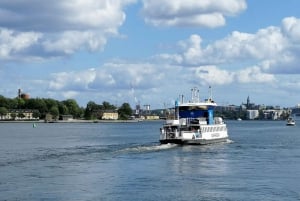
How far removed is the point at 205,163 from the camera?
3214 inches

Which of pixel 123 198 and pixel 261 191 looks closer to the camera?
pixel 123 198

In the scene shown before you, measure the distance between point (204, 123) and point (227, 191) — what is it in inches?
2474

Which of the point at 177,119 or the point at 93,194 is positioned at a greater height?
the point at 177,119

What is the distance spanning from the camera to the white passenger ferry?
362ft

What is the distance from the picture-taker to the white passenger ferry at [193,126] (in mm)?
110312

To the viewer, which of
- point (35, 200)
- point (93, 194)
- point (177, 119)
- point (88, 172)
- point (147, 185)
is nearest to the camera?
point (35, 200)

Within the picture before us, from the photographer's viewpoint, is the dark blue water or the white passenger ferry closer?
the dark blue water

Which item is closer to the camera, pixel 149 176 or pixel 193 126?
pixel 149 176

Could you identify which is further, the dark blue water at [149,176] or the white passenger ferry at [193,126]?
the white passenger ferry at [193,126]

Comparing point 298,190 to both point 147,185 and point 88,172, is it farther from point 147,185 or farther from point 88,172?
point 88,172

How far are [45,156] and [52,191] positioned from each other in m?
36.8

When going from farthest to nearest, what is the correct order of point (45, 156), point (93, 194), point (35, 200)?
point (45, 156)
point (93, 194)
point (35, 200)

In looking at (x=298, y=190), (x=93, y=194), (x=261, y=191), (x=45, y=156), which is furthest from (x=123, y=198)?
(x=45, y=156)

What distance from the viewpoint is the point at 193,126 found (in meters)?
114
